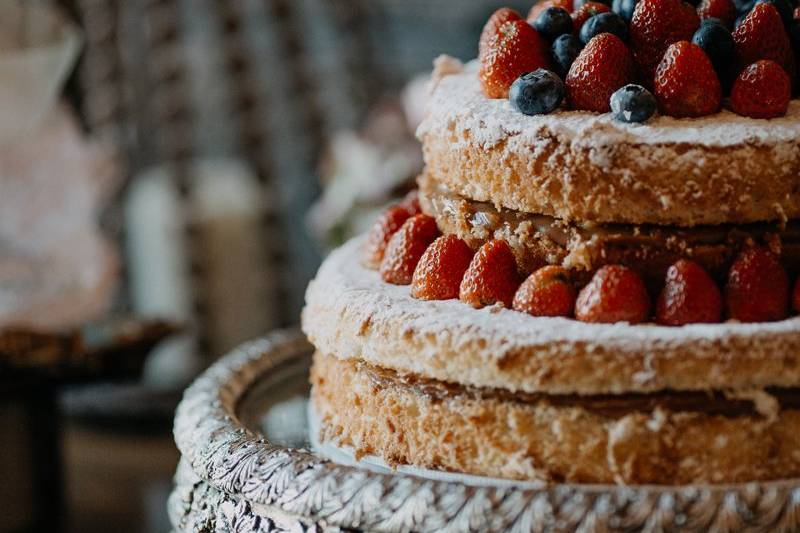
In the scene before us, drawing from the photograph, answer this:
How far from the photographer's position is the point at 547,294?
117 centimetres

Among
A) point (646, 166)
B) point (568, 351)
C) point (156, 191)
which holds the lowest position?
point (156, 191)

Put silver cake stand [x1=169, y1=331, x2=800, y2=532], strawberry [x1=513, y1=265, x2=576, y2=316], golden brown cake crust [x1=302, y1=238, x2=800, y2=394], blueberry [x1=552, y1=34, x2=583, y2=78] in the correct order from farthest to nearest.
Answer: blueberry [x1=552, y1=34, x2=583, y2=78], strawberry [x1=513, y1=265, x2=576, y2=316], golden brown cake crust [x1=302, y1=238, x2=800, y2=394], silver cake stand [x1=169, y1=331, x2=800, y2=532]

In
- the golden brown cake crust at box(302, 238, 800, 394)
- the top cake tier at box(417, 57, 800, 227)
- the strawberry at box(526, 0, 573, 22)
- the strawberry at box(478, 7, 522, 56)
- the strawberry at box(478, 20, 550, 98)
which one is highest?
the strawberry at box(526, 0, 573, 22)

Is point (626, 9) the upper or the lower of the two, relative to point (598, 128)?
upper

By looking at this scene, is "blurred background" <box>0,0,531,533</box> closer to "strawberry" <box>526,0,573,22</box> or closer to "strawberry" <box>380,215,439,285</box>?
"strawberry" <box>380,215,439,285</box>

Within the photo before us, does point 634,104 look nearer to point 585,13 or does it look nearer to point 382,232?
point 585,13

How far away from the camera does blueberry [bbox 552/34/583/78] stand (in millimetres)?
1269

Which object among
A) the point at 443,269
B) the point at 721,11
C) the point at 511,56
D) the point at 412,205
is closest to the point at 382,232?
the point at 412,205

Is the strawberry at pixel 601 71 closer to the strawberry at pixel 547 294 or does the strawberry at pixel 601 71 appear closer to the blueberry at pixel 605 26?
the blueberry at pixel 605 26

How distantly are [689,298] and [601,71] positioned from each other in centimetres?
29

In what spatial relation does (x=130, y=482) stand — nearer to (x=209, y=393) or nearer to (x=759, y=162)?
(x=209, y=393)

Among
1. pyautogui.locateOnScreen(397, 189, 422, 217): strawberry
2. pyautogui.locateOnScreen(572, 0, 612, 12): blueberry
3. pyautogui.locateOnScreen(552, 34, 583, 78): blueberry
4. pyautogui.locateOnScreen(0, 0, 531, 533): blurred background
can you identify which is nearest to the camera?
pyautogui.locateOnScreen(552, 34, 583, 78): blueberry

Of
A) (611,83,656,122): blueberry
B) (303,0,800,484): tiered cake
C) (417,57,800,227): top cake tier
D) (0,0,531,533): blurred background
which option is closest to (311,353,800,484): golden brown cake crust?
(303,0,800,484): tiered cake

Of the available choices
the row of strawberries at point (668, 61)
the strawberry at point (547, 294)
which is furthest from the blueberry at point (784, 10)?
the strawberry at point (547, 294)
